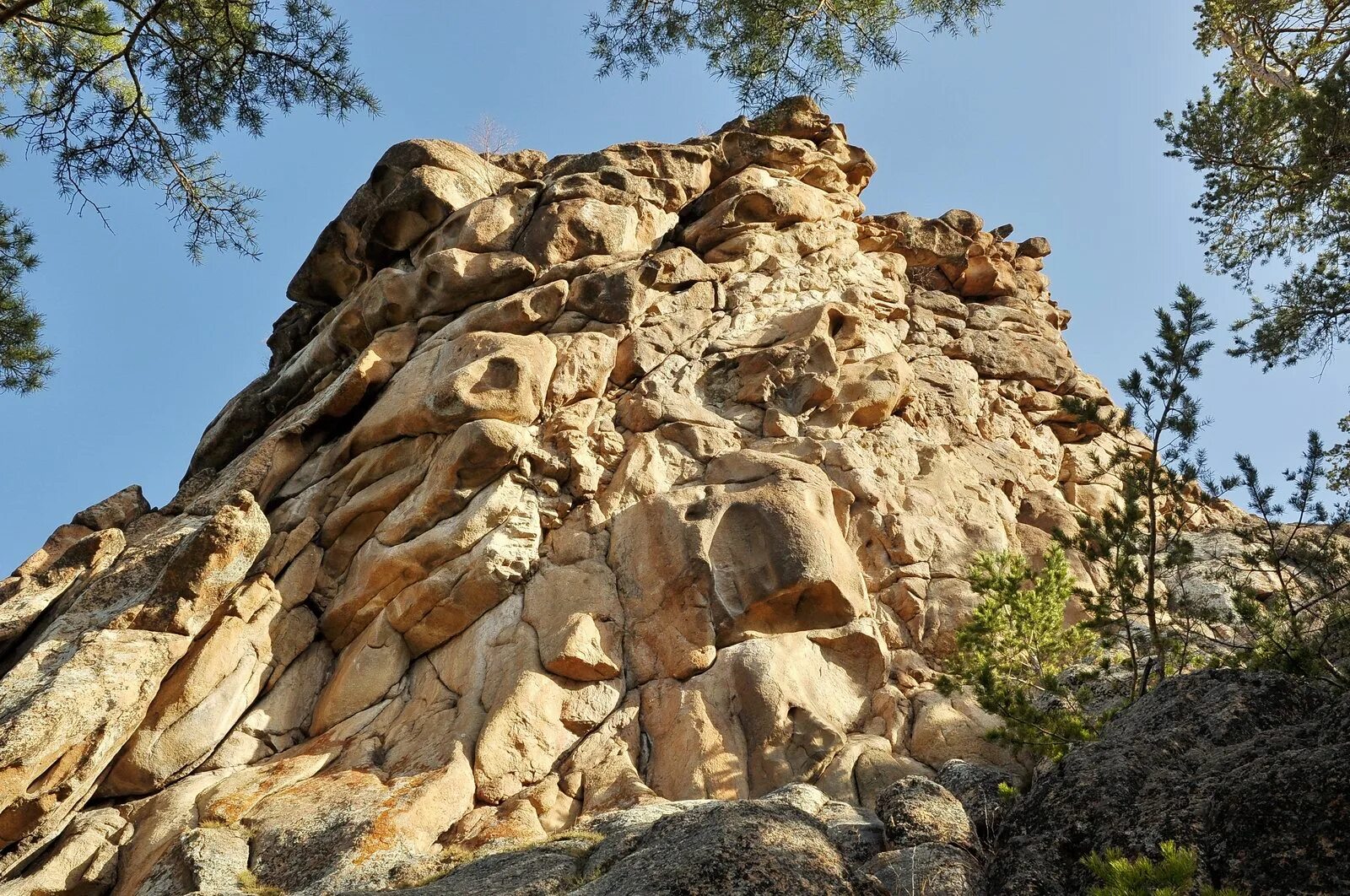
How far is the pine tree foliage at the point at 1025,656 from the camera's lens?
1070 cm

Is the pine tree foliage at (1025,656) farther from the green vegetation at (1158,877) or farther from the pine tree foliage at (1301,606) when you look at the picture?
the green vegetation at (1158,877)

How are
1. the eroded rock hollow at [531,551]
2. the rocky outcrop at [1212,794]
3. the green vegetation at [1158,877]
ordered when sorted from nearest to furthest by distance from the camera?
the green vegetation at [1158,877]
the rocky outcrop at [1212,794]
the eroded rock hollow at [531,551]

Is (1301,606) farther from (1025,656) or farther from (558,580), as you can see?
(558,580)

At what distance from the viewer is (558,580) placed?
15.4m

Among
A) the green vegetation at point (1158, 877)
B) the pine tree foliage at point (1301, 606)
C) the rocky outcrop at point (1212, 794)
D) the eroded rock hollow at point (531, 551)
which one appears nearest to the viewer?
the green vegetation at point (1158, 877)

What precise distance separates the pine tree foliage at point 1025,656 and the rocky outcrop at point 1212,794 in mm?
2383

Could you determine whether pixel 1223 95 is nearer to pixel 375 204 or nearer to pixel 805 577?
pixel 805 577

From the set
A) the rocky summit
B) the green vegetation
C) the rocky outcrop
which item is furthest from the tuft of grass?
the green vegetation

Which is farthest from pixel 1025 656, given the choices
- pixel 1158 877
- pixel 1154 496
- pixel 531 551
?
pixel 1158 877

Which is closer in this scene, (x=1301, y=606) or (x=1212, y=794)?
(x=1212, y=794)

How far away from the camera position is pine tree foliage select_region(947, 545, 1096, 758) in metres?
10.7

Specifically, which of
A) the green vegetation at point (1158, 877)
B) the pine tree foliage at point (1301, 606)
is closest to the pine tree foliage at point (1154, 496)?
the pine tree foliage at point (1301, 606)

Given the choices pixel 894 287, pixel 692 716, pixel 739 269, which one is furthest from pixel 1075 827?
pixel 894 287

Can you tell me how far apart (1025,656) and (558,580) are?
6.27m
